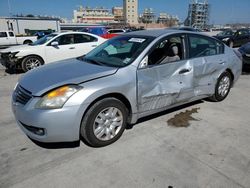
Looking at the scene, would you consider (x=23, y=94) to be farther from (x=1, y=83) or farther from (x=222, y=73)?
(x=1, y=83)

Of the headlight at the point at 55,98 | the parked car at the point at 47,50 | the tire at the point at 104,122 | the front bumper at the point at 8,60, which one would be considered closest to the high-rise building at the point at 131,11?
the parked car at the point at 47,50

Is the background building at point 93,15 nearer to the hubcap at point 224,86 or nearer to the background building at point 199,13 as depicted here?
the background building at point 199,13

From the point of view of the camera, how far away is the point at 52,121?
2.55 m

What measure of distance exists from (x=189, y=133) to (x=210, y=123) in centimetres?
59

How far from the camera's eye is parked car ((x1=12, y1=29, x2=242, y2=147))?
8.52 ft

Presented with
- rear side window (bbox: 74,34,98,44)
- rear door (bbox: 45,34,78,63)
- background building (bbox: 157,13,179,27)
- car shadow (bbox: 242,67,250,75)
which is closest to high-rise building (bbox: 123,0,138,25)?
background building (bbox: 157,13,179,27)

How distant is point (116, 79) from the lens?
288 cm

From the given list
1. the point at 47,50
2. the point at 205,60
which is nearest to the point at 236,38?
the point at 47,50

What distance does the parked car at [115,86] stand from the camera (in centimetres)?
260

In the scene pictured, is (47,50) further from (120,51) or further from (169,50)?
(169,50)

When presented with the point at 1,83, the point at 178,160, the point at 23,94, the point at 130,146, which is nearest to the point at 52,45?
the point at 1,83

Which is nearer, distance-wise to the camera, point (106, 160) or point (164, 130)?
point (106, 160)

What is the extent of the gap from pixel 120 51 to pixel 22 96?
1.70 metres

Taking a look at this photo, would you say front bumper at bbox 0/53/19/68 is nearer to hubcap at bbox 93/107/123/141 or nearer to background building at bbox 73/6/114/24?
hubcap at bbox 93/107/123/141
